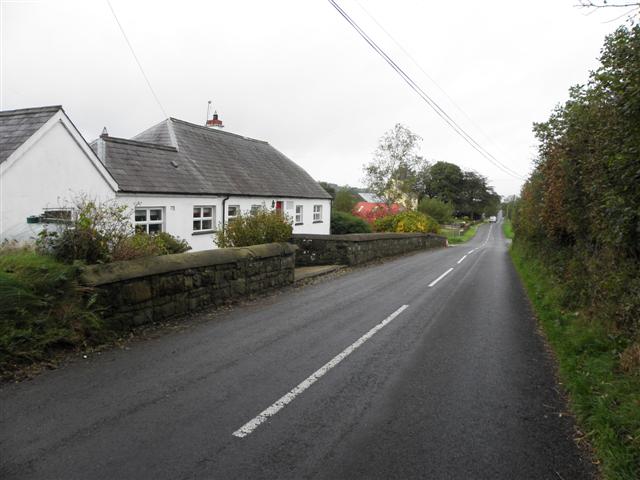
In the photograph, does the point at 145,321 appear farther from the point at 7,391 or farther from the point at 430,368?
the point at 430,368

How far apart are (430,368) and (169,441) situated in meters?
3.30

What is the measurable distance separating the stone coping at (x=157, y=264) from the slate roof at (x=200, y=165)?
326 inches

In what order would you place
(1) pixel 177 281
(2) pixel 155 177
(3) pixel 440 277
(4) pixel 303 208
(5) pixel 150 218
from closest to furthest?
(1) pixel 177 281 < (3) pixel 440 277 < (5) pixel 150 218 < (2) pixel 155 177 < (4) pixel 303 208

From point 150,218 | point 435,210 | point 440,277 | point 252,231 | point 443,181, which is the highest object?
point 443,181

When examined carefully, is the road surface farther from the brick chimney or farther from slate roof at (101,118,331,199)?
the brick chimney

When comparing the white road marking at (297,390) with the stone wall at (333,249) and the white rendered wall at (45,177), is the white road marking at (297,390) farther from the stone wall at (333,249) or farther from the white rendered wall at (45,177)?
the stone wall at (333,249)

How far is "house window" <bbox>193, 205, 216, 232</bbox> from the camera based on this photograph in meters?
19.8

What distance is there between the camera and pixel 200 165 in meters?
21.9

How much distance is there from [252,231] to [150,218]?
6.61 m

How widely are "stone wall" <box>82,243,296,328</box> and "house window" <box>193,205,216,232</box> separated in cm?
946

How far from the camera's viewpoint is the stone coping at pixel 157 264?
6.59 m

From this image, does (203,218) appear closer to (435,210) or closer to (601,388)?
(601,388)

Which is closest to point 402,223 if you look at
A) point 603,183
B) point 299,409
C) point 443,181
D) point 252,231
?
point 252,231

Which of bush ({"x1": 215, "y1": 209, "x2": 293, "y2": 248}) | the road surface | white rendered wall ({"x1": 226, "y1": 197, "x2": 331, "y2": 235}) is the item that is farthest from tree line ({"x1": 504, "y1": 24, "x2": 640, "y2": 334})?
white rendered wall ({"x1": 226, "y1": 197, "x2": 331, "y2": 235})
